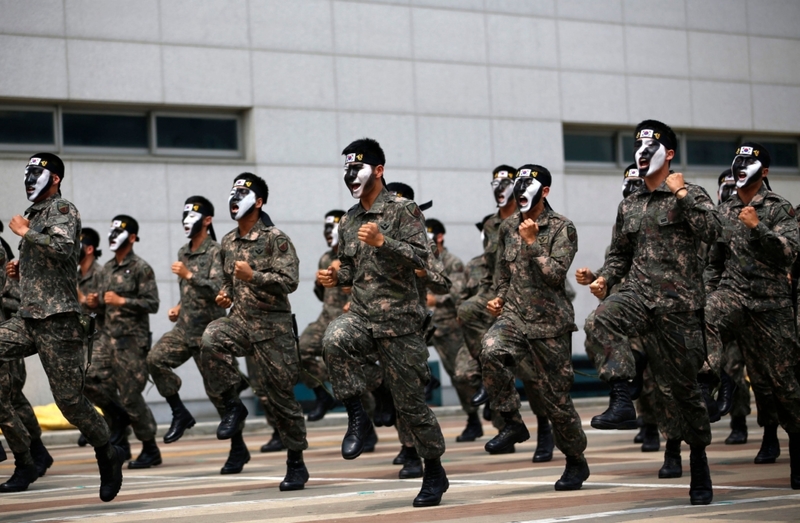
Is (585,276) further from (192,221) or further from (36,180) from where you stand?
(192,221)

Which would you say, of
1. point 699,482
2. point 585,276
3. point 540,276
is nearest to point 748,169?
point 585,276

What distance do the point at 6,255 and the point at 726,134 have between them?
19.5 metres

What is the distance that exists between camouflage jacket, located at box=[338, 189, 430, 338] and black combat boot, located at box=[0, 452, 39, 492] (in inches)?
158

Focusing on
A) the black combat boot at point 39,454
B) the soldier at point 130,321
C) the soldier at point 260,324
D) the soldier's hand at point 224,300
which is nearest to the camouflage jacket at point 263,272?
the soldier at point 260,324

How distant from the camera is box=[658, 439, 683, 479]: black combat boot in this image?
33.7 feet

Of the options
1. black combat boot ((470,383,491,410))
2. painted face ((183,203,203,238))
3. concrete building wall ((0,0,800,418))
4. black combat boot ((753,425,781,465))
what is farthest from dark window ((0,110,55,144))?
black combat boot ((753,425,781,465))

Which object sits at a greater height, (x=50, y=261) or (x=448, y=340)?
(x=50, y=261)

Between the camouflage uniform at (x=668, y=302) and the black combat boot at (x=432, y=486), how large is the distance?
4.66 ft

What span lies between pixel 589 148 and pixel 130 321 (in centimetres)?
1434

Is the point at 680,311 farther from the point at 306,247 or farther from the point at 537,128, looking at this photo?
the point at 537,128

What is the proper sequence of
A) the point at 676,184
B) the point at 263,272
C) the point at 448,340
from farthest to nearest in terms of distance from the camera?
the point at 448,340
the point at 263,272
the point at 676,184

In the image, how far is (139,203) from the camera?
21.8 metres

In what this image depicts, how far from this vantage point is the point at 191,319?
46.7 feet

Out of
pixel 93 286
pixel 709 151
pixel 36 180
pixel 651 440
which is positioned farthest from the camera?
pixel 709 151
